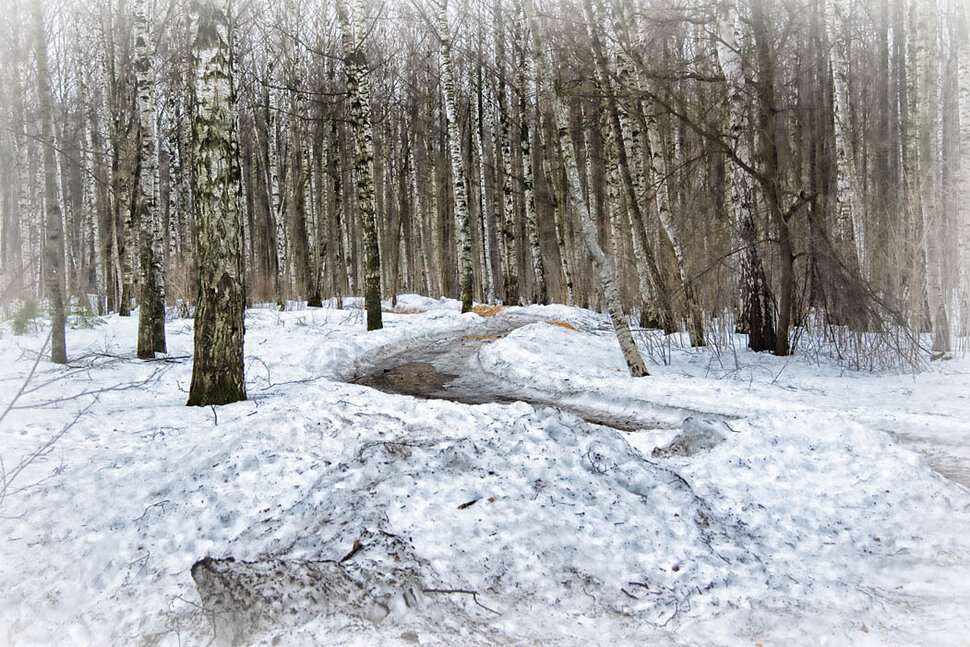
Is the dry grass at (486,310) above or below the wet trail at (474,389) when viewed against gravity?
above

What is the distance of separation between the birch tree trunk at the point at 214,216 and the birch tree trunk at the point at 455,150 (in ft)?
37.3

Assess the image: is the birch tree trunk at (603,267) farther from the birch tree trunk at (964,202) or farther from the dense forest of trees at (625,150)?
the birch tree trunk at (964,202)

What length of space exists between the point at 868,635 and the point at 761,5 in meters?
9.26

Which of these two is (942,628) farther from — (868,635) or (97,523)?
(97,523)

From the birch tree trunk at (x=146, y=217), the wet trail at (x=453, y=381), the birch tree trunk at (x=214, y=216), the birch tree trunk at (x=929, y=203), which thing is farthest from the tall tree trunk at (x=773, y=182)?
the birch tree trunk at (x=146, y=217)

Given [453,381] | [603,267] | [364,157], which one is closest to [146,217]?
[364,157]

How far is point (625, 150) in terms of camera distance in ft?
44.3

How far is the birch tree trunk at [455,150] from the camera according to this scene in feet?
56.0

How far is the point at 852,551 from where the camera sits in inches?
124

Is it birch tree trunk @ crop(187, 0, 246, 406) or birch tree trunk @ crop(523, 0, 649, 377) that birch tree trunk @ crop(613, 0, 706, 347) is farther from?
birch tree trunk @ crop(187, 0, 246, 406)

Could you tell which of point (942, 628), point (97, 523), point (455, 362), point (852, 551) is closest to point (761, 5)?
point (455, 362)

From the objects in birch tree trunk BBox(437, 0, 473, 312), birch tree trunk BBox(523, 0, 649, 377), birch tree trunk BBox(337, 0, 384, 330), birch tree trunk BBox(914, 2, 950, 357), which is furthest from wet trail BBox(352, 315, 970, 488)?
birch tree trunk BBox(437, 0, 473, 312)

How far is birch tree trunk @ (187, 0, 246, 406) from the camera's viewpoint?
589cm

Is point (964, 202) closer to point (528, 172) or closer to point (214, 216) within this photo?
point (214, 216)
